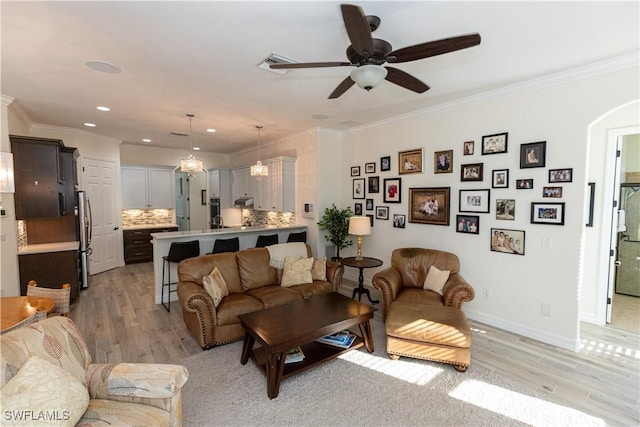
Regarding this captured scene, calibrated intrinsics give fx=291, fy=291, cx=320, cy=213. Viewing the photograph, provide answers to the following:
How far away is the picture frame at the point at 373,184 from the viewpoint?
202 inches

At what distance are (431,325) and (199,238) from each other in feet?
12.5

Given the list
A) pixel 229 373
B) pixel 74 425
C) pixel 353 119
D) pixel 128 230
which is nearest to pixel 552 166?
pixel 353 119

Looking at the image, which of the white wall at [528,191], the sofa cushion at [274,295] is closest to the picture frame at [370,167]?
the white wall at [528,191]

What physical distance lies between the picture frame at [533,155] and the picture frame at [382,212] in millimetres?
2078

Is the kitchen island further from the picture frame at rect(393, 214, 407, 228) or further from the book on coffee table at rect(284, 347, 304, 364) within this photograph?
the book on coffee table at rect(284, 347, 304, 364)

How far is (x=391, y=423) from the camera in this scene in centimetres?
212

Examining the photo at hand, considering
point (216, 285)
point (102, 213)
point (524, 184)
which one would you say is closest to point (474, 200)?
point (524, 184)

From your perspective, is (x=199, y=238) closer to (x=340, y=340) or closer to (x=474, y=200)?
(x=340, y=340)

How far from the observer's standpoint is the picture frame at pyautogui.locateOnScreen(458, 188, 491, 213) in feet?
12.2

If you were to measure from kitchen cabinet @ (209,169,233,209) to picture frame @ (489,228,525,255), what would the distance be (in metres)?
6.35

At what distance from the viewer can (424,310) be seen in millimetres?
3072

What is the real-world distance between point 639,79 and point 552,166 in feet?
3.17

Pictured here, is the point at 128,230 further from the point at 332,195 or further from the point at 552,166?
the point at 552,166

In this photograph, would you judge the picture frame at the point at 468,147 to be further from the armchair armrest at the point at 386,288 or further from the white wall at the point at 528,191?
the armchair armrest at the point at 386,288
